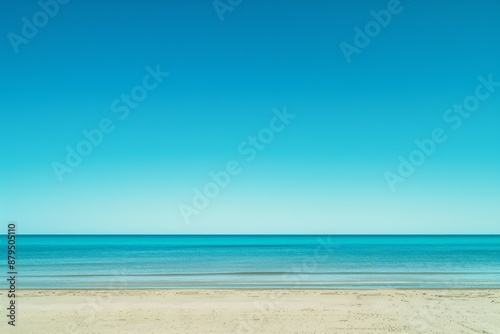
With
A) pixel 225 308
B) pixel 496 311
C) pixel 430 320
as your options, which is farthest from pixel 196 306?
pixel 496 311

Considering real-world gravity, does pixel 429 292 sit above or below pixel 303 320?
above

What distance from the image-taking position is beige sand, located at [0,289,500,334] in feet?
46.7

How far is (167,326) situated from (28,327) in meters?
4.08

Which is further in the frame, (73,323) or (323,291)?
(323,291)

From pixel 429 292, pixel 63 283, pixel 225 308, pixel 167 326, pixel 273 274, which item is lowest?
pixel 167 326

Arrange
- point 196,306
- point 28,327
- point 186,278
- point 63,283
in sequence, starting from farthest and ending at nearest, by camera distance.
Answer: point 186,278 < point 63,283 < point 196,306 < point 28,327

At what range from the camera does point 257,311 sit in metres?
16.8

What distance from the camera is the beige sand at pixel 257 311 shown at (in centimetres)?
1423

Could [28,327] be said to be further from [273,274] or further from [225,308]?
[273,274]

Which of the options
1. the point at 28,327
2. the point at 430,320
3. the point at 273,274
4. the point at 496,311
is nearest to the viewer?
the point at 28,327

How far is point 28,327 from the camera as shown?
14.5 meters

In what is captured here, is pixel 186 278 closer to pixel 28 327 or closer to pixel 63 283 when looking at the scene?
pixel 63 283

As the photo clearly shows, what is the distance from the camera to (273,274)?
3177cm

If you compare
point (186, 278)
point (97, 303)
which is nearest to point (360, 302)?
point (97, 303)
